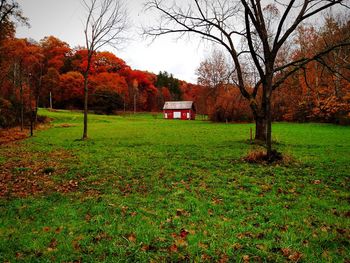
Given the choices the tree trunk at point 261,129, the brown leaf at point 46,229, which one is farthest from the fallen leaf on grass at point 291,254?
the tree trunk at point 261,129

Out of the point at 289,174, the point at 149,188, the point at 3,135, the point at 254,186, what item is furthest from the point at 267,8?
the point at 3,135

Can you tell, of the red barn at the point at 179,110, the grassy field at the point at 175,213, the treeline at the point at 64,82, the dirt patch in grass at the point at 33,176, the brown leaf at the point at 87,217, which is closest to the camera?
the grassy field at the point at 175,213

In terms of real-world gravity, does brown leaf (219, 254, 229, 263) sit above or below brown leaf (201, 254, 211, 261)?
above

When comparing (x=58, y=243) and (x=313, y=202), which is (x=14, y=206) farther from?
(x=313, y=202)

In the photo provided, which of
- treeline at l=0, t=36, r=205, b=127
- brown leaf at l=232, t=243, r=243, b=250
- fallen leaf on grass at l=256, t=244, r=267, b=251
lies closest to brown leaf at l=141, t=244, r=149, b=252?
brown leaf at l=232, t=243, r=243, b=250

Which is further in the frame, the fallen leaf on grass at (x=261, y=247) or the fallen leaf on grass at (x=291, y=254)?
the fallen leaf on grass at (x=261, y=247)

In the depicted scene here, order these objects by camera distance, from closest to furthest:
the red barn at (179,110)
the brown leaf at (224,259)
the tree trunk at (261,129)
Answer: the brown leaf at (224,259) → the tree trunk at (261,129) → the red barn at (179,110)

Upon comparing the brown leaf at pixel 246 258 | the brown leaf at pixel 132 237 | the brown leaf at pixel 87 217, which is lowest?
the brown leaf at pixel 87 217

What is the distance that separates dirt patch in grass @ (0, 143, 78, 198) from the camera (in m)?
7.51

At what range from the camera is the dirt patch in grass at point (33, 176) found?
7512mm

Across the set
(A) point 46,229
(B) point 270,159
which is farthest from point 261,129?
(A) point 46,229

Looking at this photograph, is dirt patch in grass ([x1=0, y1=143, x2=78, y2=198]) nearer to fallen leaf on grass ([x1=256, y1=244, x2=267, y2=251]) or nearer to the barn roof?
fallen leaf on grass ([x1=256, y1=244, x2=267, y2=251])

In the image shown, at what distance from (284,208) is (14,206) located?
657 centimetres

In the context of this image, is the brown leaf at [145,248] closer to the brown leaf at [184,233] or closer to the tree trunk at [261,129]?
the brown leaf at [184,233]
